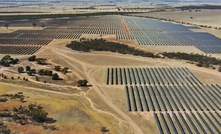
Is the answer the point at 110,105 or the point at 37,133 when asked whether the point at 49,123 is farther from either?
the point at 110,105

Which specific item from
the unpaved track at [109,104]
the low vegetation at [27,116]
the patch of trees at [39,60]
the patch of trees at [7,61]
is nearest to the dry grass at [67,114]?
the low vegetation at [27,116]

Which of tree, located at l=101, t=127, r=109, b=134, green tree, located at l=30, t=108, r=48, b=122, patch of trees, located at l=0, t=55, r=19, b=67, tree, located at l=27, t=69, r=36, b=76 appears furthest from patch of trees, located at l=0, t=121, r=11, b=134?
patch of trees, located at l=0, t=55, r=19, b=67

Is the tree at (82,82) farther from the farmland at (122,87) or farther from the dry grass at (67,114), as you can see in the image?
the dry grass at (67,114)

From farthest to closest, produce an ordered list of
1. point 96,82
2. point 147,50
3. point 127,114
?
point 147,50, point 96,82, point 127,114

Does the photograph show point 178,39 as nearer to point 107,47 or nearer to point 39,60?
point 107,47

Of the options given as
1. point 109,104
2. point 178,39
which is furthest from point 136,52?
point 109,104

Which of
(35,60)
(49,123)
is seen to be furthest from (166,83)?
(35,60)
